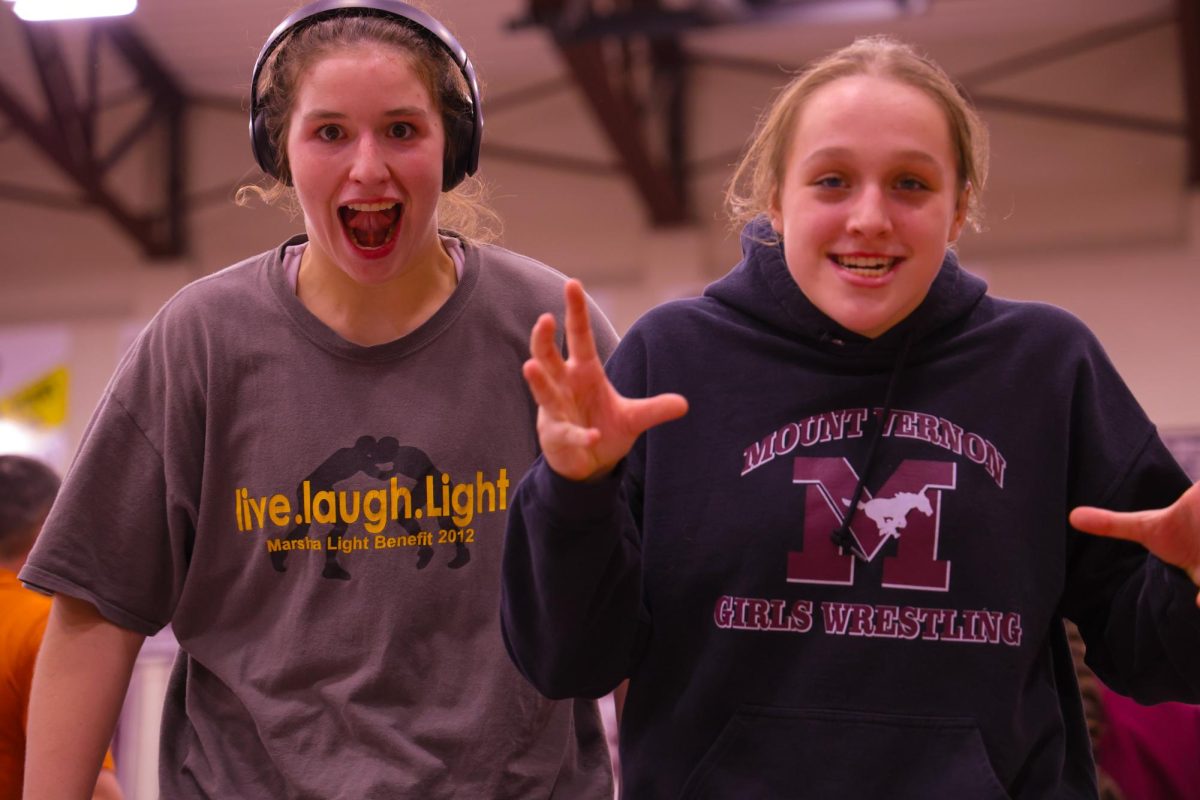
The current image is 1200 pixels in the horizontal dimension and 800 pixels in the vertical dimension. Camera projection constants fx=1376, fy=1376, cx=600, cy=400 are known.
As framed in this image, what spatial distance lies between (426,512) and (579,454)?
23.6 inches

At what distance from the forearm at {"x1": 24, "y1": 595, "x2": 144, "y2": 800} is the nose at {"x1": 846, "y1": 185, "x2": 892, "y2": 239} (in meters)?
1.35

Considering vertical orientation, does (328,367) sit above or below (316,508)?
above

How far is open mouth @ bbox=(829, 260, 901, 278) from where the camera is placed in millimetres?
1924

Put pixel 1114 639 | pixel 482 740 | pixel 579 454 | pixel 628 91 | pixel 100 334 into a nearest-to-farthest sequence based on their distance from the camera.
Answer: pixel 579 454, pixel 1114 639, pixel 482 740, pixel 628 91, pixel 100 334

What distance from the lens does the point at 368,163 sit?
2158 millimetres

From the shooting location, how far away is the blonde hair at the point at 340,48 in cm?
223

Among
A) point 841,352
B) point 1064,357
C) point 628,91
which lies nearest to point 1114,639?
point 1064,357

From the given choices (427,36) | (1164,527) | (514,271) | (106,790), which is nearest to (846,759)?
(1164,527)

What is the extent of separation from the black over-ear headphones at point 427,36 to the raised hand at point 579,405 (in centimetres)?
76

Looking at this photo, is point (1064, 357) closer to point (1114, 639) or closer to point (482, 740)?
point (1114, 639)

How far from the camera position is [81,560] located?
223 cm

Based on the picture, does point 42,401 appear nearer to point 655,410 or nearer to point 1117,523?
point 655,410

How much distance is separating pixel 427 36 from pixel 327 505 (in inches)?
31.1

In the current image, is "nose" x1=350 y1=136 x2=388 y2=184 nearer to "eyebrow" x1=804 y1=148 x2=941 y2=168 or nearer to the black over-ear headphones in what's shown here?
the black over-ear headphones
